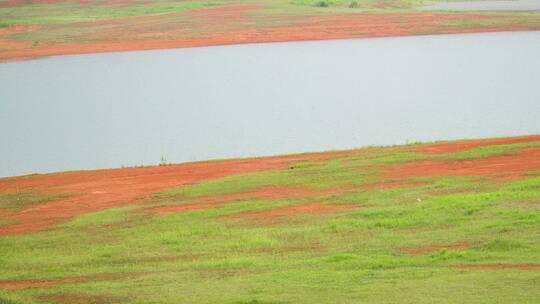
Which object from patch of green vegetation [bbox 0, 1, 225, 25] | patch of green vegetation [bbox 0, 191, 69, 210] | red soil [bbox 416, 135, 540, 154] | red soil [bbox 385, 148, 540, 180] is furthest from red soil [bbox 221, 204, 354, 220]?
patch of green vegetation [bbox 0, 1, 225, 25]

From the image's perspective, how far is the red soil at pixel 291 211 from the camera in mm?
18250

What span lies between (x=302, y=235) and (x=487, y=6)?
64541 millimetres

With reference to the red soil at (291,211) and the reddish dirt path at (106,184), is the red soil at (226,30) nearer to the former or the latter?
the reddish dirt path at (106,184)

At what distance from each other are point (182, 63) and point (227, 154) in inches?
942

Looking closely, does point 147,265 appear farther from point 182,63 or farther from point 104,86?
point 182,63

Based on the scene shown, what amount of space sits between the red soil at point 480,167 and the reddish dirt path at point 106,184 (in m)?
3.32

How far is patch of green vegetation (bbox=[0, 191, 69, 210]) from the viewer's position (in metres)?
21.8

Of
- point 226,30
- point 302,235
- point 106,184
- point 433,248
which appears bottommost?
point 433,248

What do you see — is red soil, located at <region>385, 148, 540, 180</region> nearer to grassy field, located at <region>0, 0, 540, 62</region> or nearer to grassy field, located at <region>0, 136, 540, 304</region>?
grassy field, located at <region>0, 136, 540, 304</region>

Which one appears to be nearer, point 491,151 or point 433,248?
point 433,248

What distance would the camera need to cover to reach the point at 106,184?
2350 centimetres

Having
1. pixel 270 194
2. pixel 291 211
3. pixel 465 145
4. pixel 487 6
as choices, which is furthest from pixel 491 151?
pixel 487 6

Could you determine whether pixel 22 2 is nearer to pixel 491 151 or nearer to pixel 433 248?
pixel 491 151

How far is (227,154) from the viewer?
95.7ft
